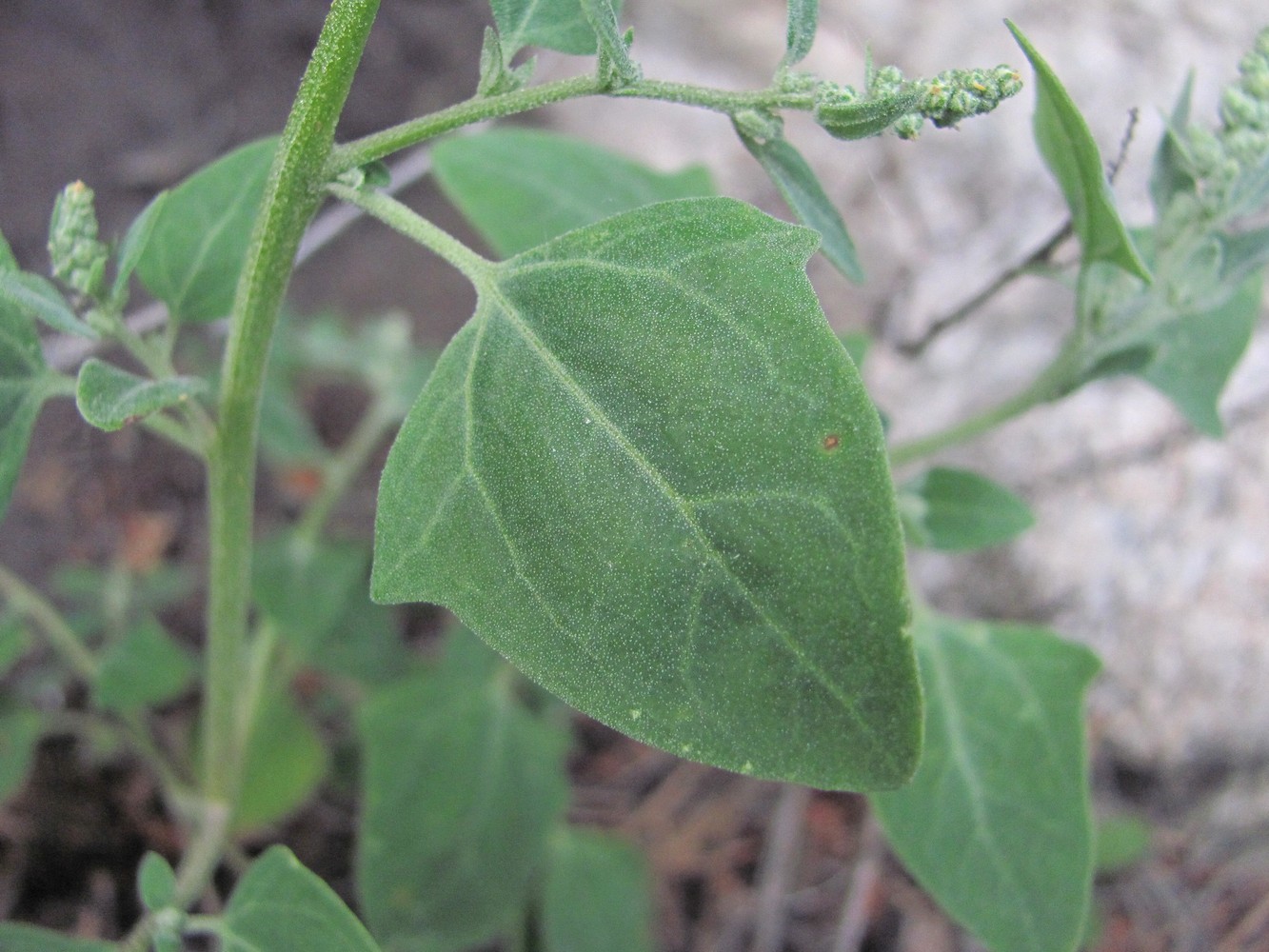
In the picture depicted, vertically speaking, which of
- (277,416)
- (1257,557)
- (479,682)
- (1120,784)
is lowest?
(1120,784)

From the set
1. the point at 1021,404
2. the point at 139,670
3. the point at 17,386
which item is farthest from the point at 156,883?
the point at 1021,404

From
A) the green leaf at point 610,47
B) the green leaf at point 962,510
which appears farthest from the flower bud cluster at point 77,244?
the green leaf at point 962,510

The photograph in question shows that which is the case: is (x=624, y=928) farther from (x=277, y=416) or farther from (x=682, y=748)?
(x=682, y=748)

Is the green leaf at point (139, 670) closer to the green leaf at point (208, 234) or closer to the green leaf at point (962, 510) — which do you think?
the green leaf at point (208, 234)

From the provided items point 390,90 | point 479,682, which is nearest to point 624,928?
point 479,682

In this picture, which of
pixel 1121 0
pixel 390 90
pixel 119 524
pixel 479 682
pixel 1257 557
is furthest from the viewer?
pixel 390 90

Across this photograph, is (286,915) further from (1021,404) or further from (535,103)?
(1021,404)
